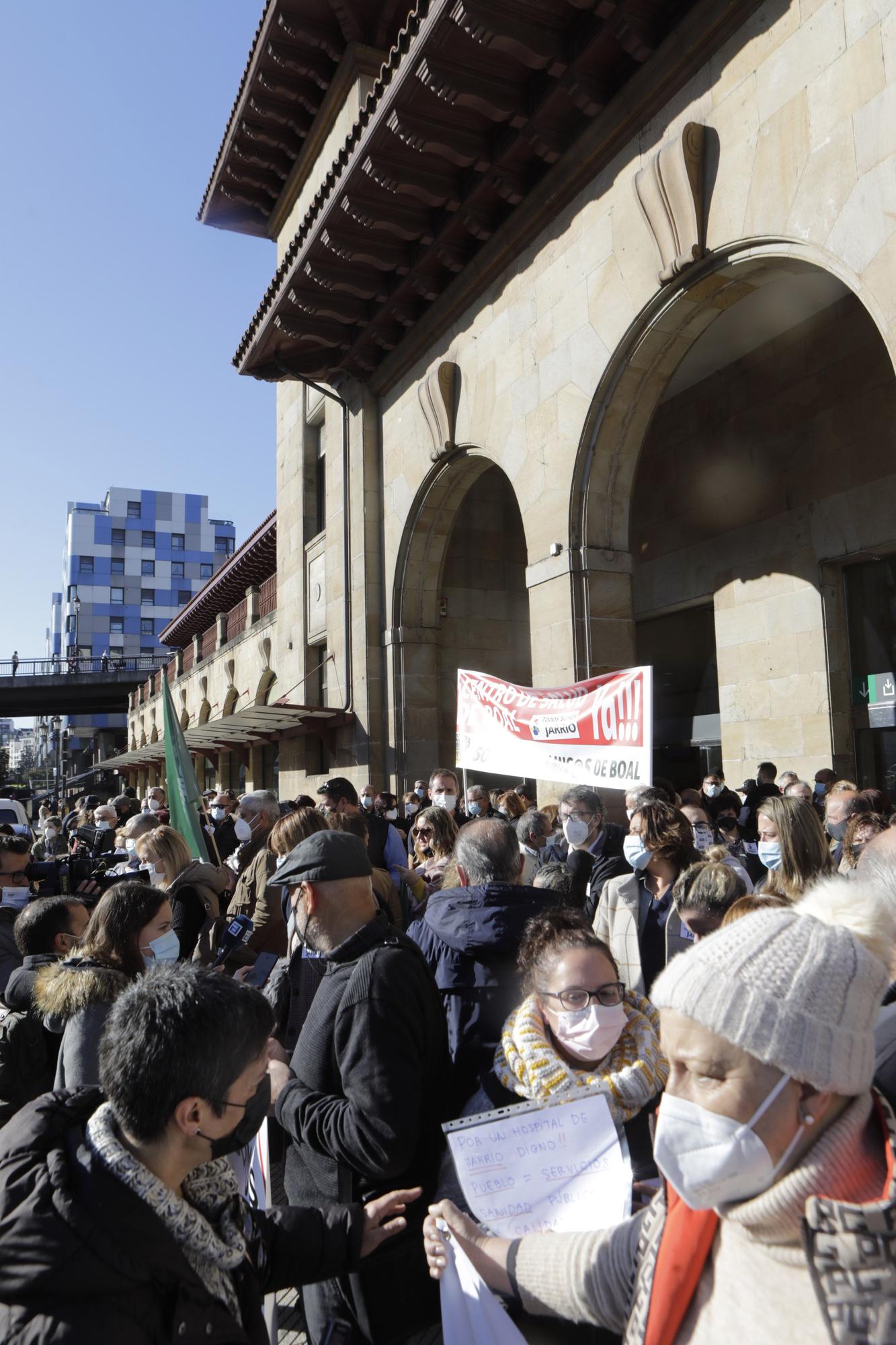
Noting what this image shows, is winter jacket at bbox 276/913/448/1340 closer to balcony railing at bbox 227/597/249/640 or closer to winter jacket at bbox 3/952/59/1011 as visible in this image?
winter jacket at bbox 3/952/59/1011

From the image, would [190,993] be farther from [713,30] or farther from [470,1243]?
[713,30]

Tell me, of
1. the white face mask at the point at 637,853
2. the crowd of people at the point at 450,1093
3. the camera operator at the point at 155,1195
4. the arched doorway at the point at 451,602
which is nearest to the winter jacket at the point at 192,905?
the crowd of people at the point at 450,1093

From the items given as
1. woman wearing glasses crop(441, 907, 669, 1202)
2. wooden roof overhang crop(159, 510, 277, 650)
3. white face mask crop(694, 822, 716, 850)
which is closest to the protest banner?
white face mask crop(694, 822, 716, 850)

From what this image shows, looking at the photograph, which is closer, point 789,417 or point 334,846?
point 334,846

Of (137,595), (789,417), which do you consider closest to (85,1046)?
(789,417)

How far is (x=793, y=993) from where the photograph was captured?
133cm

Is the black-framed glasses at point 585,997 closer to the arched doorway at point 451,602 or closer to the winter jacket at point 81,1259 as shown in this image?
the winter jacket at point 81,1259

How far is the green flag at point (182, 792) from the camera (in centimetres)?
718

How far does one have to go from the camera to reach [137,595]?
8994 centimetres

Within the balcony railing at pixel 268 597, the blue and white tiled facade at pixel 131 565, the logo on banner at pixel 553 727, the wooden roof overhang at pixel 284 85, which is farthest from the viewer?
the blue and white tiled facade at pixel 131 565

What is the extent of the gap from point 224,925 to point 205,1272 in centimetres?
321

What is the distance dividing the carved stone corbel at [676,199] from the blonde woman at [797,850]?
5833mm

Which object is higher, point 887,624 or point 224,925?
point 887,624

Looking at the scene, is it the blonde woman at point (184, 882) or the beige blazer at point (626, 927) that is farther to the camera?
the blonde woman at point (184, 882)
